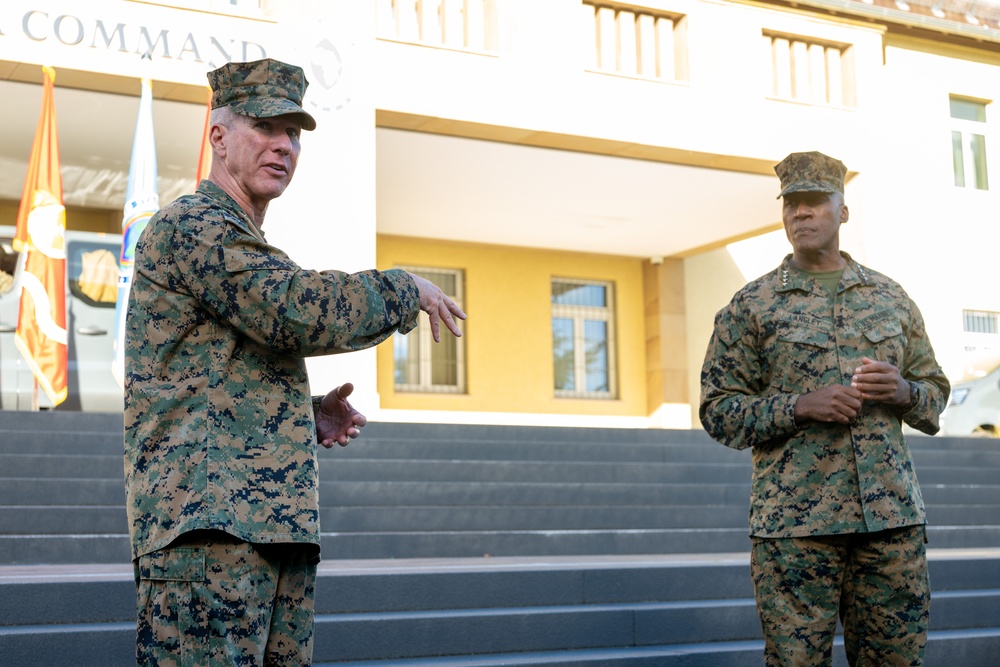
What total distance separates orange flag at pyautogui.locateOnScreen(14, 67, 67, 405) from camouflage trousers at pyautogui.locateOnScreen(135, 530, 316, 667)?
8076 mm

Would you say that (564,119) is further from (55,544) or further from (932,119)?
(55,544)

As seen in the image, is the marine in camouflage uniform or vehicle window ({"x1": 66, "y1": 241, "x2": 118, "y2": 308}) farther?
vehicle window ({"x1": 66, "y1": 241, "x2": 118, "y2": 308})

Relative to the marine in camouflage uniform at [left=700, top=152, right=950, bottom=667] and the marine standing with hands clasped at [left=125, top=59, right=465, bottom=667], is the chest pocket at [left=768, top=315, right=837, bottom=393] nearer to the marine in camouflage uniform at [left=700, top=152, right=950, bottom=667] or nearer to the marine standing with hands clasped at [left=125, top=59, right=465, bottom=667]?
the marine in camouflage uniform at [left=700, top=152, right=950, bottom=667]

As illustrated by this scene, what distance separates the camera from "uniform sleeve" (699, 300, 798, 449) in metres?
3.50

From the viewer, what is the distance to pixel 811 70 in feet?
47.6

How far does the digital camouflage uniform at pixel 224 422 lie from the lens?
7.30ft

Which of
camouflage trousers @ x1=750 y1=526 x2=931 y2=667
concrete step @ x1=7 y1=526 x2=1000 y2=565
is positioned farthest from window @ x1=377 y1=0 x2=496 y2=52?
camouflage trousers @ x1=750 y1=526 x2=931 y2=667

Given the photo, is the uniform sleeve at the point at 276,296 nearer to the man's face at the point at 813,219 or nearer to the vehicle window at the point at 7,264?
the man's face at the point at 813,219

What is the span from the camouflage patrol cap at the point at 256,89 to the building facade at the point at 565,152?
28.2ft

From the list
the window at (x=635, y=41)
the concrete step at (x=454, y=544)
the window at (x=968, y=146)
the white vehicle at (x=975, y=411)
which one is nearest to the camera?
the concrete step at (x=454, y=544)

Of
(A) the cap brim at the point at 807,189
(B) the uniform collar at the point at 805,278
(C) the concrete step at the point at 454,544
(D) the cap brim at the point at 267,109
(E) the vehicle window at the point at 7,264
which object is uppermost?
(E) the vehicle window at the point at 7,264

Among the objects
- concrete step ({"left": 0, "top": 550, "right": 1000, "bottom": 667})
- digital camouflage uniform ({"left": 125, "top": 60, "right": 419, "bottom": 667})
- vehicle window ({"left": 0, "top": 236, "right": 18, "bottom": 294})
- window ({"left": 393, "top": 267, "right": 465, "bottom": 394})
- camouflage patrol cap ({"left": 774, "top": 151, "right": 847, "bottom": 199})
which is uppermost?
vehicle window ({"left": 0, "top": 236, "right": 18, "bottom": 294})

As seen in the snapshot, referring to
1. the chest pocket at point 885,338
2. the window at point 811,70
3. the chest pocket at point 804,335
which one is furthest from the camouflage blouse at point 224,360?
the window at point 811,70

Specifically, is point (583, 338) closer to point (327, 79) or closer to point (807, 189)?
point (327, 79)
